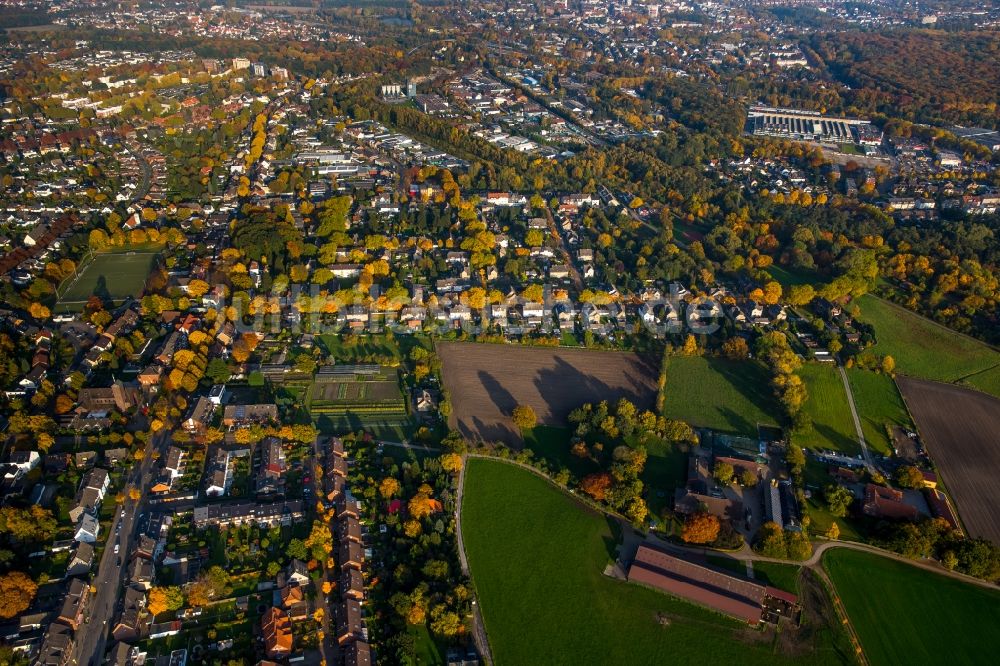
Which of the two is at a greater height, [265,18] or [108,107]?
[265,18]

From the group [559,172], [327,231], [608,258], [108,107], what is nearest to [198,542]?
[327,231]

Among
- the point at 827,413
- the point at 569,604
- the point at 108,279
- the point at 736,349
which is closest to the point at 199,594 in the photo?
the point at 569,604

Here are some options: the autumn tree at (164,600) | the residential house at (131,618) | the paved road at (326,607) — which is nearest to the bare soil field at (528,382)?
the paved road at (326,607)

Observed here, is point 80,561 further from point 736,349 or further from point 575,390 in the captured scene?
point 736,349

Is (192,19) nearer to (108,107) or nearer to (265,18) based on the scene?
(265,18)

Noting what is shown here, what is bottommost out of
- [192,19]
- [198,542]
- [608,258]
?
[198,542]

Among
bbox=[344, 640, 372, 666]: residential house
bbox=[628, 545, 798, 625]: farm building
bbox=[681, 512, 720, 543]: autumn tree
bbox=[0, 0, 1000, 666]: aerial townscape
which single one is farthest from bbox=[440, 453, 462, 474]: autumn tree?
bbox=[681, 512, 720, 543]: autumn tree

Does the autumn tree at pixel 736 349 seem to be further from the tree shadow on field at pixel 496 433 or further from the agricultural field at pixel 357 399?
the agricultural field at pixel 357 399
